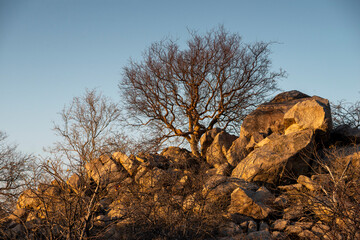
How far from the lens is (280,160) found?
389 inches

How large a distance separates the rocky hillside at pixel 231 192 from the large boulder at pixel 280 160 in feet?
0.10

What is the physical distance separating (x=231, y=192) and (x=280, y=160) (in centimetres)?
192

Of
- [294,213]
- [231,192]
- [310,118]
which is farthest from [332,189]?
[310,118]

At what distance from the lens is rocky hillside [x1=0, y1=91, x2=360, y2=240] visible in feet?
21.1

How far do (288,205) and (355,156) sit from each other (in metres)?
3.01

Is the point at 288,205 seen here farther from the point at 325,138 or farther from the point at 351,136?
the point at 351,136

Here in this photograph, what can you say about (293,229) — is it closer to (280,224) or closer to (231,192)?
(280,224)

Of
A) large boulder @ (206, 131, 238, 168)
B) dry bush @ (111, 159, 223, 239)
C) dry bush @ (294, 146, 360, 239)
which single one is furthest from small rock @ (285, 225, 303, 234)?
large boulder @ (206, 131, 238, 168)

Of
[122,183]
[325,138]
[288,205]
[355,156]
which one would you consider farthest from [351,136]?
[122,183]

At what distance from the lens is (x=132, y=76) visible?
52.7ft

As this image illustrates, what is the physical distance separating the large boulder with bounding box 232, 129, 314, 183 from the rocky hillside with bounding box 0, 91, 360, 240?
0.10 feet

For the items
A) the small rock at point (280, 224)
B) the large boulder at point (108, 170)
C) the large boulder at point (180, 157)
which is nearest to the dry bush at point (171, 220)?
the small rock at point (280, 224)

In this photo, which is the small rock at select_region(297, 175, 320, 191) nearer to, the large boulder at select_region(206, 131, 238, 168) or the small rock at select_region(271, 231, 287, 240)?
the small rock at select_region(271, 231, 287, 240)

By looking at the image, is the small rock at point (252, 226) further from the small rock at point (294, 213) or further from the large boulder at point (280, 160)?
the large boulder at point (280, 160)
